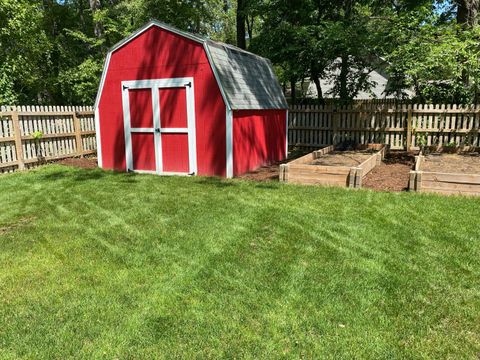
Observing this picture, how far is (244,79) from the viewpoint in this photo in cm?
985

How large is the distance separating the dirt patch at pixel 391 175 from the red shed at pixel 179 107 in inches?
116

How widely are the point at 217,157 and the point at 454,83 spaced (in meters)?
8.05

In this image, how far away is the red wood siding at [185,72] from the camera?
8852mm

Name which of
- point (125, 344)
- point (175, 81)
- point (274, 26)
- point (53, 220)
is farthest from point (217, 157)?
point (274, 26)

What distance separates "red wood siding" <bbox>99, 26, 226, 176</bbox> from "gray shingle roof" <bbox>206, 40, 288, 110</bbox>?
0.26 meters

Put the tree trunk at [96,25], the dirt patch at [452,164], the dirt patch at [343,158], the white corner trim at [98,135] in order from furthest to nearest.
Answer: the tree trunk at [96,25] < the white corner trim at [98,135] < the dirt patch at [343,158] < the dirt patch at [452,164]

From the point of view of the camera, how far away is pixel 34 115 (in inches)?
433

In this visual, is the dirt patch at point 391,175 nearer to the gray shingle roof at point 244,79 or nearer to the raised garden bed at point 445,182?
the raised garden bed at point 445,182

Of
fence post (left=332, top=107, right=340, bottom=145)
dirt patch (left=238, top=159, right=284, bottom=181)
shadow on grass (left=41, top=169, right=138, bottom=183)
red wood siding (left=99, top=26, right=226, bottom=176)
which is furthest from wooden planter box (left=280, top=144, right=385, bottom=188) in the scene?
fence post (left=332, top=107, right=340, bottom=145)

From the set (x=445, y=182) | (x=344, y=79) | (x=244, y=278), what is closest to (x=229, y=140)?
(x=445, y=182)

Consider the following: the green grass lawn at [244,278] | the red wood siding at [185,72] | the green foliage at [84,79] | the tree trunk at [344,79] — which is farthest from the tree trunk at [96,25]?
the green grass lawn at [244,278]

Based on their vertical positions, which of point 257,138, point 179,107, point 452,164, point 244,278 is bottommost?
point 244,278

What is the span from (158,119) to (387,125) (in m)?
7.80

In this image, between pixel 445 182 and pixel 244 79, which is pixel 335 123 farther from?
pixel 445 182
